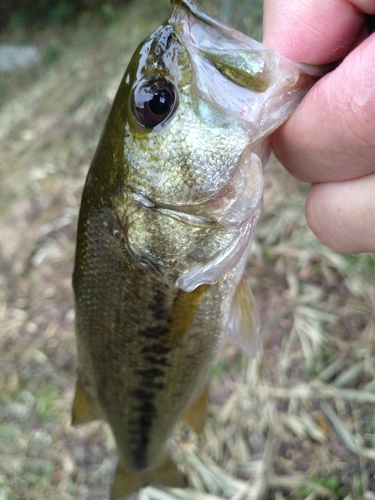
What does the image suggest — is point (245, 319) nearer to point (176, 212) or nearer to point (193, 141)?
point (176, 212)

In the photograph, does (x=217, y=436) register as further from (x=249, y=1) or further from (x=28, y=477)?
(x=249, y=1)

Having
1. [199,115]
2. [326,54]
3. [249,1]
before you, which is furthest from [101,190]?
[249,1]

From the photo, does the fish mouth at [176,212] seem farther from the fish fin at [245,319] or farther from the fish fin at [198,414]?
the fish fin at [198,414]

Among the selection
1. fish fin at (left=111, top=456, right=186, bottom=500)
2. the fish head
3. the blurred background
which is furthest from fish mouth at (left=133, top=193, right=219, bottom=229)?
the blurred background

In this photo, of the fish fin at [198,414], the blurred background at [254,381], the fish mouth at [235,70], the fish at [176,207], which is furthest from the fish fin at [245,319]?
the blurred background at [254,381]

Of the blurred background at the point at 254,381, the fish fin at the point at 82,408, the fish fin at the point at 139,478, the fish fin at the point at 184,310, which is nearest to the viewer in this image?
the fish fin at the point at 184,310

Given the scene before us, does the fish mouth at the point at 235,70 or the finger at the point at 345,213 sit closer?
the fish mouth at the point at 235,70

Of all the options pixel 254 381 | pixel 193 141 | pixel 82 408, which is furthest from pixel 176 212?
pixel 254 381
